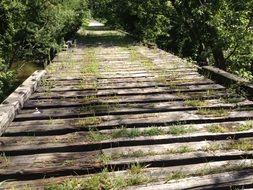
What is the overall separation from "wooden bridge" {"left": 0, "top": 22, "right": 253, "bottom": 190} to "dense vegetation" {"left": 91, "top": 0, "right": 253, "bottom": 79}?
781cm

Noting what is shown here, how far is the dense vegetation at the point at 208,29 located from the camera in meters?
14.9

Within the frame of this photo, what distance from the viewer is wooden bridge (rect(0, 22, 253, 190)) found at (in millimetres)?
3494

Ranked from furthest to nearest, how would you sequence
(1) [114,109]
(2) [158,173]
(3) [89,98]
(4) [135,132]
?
(3) [89,98] → (1) [114,109] → (4) [135,132] → (2) [158,173]

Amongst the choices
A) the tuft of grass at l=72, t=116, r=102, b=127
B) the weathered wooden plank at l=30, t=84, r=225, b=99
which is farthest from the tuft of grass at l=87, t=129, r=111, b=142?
the weathered wooden plank at l=30, t=84, r=225, b=99

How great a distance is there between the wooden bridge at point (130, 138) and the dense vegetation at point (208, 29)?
7813mm

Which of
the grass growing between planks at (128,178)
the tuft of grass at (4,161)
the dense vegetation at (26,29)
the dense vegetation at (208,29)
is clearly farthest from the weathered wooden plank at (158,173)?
Result: the dense vegetation at (208,29)

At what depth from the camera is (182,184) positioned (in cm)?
334

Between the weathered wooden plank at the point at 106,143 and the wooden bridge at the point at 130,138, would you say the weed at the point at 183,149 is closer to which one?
the wooden bridge at the point at 130,138

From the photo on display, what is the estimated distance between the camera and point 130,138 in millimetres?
4512

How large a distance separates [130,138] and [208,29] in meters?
14.0

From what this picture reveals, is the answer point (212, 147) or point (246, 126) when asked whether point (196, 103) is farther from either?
point (212, 147)

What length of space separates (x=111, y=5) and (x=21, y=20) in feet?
63.3

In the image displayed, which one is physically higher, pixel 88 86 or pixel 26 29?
pixel 26 29

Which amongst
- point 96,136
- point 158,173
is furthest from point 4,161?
point 158,173
